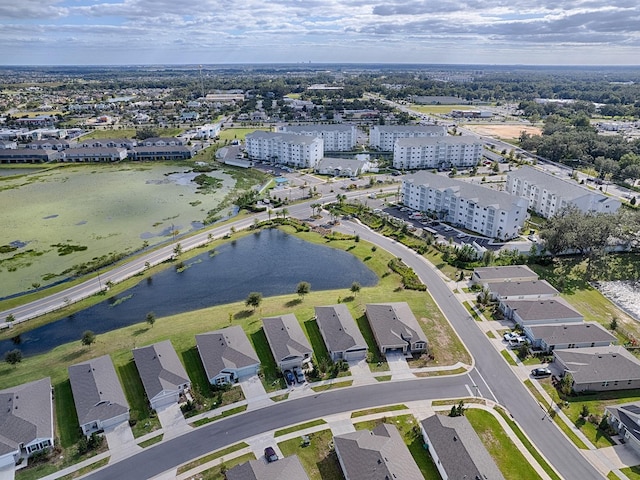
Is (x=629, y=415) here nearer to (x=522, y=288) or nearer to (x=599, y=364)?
(x=599, y=364)

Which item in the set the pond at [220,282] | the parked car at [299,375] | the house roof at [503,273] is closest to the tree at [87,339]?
the pond at [220,282]

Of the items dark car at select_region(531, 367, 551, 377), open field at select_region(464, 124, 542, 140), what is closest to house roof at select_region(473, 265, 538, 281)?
dark car at select_region(531, 367, 551, 377)

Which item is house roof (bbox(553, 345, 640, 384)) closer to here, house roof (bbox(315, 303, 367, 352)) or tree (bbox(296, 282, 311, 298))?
house roof (bbox(315, 303, 367, 352))

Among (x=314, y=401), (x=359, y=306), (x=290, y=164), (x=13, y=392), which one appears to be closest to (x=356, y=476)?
(x=314, y=401)

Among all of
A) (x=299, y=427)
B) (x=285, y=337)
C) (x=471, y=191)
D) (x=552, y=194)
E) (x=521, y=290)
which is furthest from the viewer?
(x=552, y=194)

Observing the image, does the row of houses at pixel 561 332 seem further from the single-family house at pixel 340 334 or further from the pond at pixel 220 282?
the single-family house at pixel 340 334

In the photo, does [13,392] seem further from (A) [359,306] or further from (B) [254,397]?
(A) [359,306]

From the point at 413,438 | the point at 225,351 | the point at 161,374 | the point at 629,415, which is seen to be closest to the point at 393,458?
the point at 413,438
